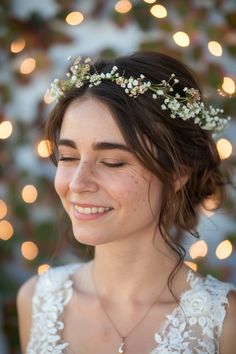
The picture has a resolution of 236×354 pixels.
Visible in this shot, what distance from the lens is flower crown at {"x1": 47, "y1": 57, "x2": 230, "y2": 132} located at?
1.90 m

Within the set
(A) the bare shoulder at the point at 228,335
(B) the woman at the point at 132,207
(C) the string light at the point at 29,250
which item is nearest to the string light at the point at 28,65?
(C) the string light at the point at 29,250

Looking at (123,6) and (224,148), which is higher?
(123,6)

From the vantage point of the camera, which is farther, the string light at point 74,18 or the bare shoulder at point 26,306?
the string light at point 74,18

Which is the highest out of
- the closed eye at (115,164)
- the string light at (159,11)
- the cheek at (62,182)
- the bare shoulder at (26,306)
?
the string light at (159,11)

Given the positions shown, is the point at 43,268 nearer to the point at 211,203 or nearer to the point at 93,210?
the point at 211,203

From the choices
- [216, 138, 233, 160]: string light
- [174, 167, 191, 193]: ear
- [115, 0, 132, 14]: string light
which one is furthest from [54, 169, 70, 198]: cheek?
[115, 0, 132, 14]: string light

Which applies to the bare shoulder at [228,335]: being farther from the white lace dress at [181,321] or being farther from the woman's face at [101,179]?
the woman's face at [101,179]

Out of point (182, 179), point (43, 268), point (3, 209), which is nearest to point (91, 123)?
point (182, 179)

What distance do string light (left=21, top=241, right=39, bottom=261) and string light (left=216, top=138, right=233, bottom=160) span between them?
1.22 m

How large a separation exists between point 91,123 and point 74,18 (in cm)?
150

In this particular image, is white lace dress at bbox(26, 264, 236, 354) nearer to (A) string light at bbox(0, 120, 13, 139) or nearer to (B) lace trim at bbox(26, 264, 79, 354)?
(B) lace trim at bbox(26, 264, 79, 354)

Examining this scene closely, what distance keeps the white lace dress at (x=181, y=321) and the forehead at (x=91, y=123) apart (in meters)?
0.63

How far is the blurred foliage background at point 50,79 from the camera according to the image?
3.03 metres

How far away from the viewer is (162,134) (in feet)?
6.26
